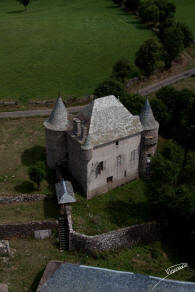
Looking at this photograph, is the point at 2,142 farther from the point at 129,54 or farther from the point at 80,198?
the point at 129,54

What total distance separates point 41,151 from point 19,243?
1854 centimetres

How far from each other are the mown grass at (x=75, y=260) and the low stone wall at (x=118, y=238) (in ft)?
2.06

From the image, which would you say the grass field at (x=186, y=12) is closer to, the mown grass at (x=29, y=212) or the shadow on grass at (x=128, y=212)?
the shadow on grass at (x=128, y=212)

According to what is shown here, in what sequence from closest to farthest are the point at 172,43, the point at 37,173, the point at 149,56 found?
the point at 37,173
the point at 149,56
the point at 172,43

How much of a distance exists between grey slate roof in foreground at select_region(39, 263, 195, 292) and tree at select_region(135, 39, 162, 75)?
5614cm

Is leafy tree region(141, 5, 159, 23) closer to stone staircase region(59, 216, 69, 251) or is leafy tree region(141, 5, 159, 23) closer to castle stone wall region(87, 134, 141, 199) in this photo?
castle stone wall region(87, 134, 141, 199)

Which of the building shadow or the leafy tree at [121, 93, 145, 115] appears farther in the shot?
the leafy tree at [121, 93, 145, 115]

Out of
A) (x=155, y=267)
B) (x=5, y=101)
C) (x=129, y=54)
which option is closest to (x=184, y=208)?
(x=155, y=267)

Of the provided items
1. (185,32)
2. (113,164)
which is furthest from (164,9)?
(113,164)

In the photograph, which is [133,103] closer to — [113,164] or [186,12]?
[113,164]

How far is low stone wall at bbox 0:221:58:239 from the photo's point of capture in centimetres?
3827

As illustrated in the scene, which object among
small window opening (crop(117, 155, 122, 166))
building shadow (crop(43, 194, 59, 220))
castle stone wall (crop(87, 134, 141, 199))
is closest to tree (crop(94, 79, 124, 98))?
castle stone wall (crop(87, 134, 141, 199))

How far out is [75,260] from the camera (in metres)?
37.2

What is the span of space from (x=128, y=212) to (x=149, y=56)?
46154 millimetres
